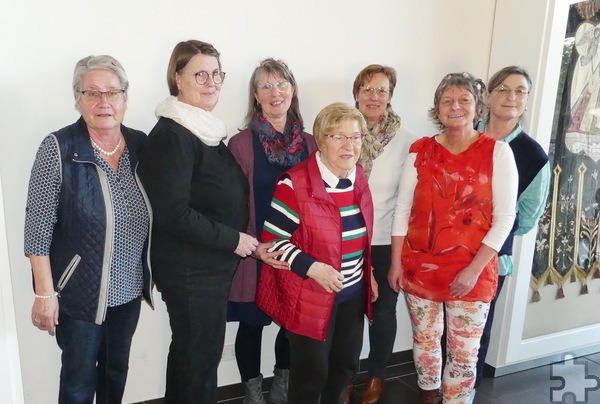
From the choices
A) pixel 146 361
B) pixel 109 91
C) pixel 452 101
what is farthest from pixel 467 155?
pixel 146 361

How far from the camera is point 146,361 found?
7.16 ft

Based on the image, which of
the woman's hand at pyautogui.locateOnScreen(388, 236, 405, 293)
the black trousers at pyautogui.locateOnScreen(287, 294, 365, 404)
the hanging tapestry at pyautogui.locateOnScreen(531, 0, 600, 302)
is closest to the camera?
the black trousers at pyautogui.locateOnScreen(287, 294, 365, 404)

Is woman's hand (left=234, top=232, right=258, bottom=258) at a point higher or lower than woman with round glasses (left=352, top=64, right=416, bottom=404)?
lower

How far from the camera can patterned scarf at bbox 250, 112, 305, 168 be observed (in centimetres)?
191

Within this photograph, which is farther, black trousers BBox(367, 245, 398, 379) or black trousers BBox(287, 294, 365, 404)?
black trousers BBox(367, 245, 398, 379)

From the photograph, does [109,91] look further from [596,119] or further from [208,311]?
[596,119]

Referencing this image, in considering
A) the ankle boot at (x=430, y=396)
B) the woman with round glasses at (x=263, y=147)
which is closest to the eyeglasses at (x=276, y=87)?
the woman with round glasses at (x=263, y=147)

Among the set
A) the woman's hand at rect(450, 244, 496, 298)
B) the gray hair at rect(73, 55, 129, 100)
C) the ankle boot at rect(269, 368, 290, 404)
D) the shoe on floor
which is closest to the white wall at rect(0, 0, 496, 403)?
the ankle boot at rect(269, 368, 290, 404)

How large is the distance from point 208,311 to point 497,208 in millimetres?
1113

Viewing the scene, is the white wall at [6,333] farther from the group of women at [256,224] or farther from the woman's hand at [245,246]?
the woman's hand at [245,246]

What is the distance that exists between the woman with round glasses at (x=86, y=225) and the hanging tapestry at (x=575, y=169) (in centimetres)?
215

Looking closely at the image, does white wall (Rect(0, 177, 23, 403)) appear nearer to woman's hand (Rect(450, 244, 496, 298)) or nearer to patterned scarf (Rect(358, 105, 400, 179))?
patterned scarf (Rect(358, 105, 400, 179))

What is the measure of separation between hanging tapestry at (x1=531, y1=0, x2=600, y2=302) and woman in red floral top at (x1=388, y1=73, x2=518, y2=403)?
95 cm

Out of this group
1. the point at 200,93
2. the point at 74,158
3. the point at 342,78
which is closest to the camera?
the point at 74,158
